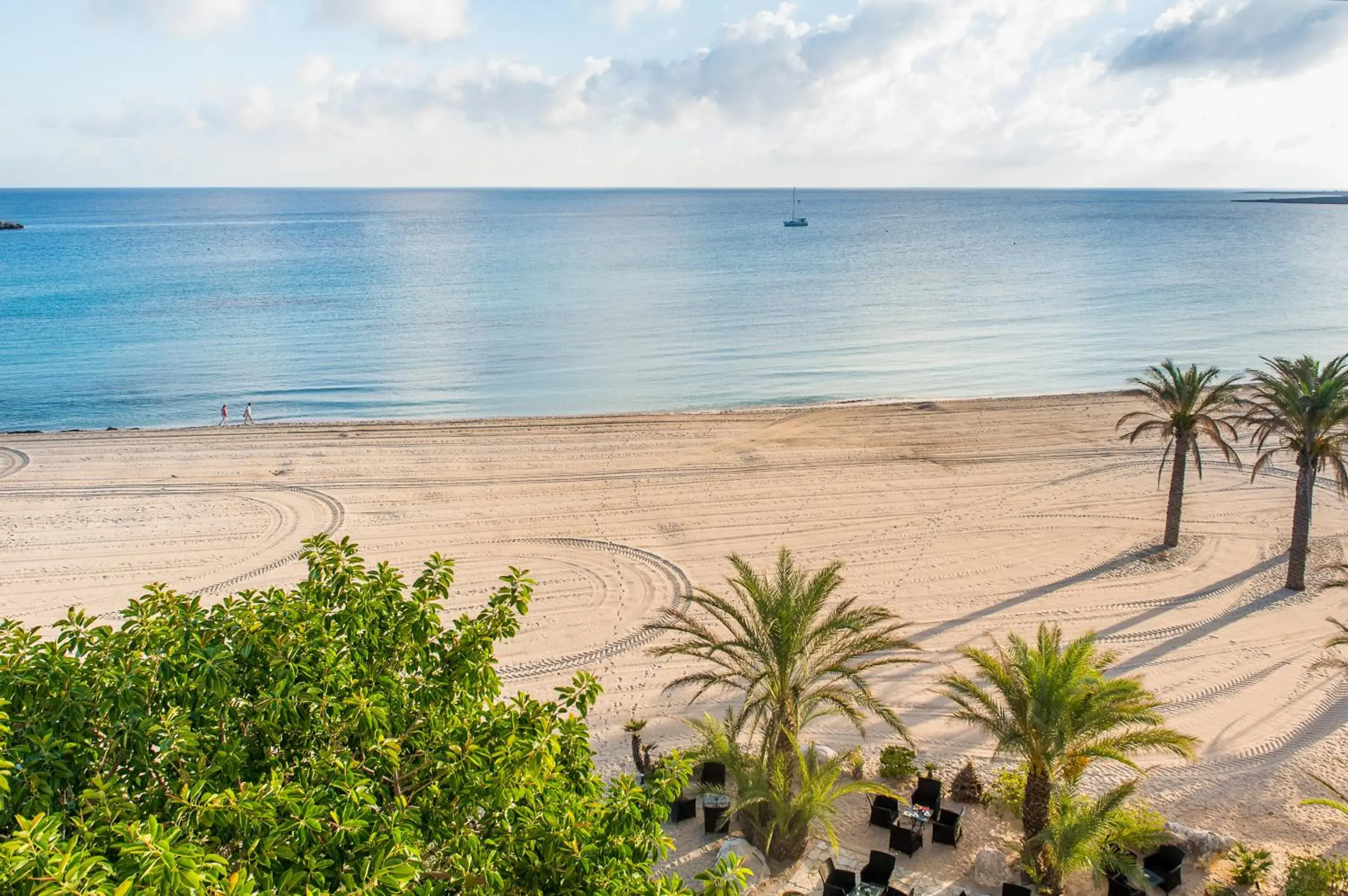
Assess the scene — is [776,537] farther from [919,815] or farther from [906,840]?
[906,840]

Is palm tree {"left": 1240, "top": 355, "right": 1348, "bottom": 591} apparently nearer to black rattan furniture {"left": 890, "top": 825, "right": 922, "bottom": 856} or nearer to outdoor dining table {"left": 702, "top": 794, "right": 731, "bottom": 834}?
black rattan furniture {"left": 890, "top": 825, "right": 922, "bottom": 856}

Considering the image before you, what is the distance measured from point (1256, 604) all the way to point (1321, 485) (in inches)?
348

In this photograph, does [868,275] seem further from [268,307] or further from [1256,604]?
[1256,604]

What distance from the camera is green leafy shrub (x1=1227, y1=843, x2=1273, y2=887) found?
10.9 m

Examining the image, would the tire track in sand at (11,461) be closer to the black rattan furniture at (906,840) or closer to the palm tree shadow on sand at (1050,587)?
the palm tree shadow on sand at (1050,587)

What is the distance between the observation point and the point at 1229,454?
20328 millimetres

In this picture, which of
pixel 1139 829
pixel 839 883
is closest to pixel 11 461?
pixel 839 883

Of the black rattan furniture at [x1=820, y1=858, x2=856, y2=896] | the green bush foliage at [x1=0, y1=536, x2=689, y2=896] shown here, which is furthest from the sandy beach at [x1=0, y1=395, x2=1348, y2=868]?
the green bush foliage at [x1=0, y1=536, x2=689, y2=896]

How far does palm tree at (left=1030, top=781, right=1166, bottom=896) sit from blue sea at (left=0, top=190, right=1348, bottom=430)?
2785 centimetres

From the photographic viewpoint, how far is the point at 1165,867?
432 inches

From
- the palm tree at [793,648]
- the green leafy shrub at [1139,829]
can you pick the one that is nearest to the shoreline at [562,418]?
the palm tree at [793,648]

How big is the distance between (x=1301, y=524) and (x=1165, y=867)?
35.8 feet

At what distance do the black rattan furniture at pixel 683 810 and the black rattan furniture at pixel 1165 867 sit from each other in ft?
17.5

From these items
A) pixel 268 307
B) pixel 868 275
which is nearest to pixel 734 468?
pixel 268 307
